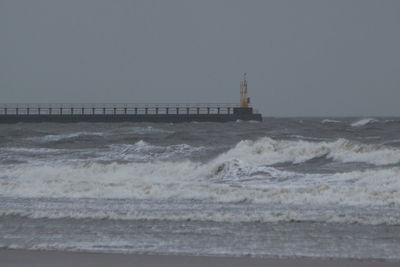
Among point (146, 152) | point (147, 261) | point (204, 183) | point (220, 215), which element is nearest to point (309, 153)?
point (204, 183)

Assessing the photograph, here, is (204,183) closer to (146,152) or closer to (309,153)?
(309,153)

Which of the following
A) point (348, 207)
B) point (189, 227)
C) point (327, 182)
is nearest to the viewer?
point (189, 227)

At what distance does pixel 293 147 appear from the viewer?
19406mm

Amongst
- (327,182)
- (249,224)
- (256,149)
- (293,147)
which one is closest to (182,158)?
(256,149)

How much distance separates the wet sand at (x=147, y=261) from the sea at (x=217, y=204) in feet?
0.78

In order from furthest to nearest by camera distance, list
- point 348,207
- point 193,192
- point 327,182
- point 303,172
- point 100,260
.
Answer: point 303,172
point 327,182
point 193,192
point 348,207
point 100,260

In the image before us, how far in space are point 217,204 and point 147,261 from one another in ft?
13.8

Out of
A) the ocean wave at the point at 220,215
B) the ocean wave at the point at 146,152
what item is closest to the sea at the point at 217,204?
the ocean wave at the point at 220,215

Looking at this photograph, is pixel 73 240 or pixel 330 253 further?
pixel 73 240

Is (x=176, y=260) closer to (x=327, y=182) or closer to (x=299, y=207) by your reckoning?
(x=299, y=207)

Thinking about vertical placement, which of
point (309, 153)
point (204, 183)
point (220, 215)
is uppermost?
point (309, 153)

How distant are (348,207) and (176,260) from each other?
4.52 metres

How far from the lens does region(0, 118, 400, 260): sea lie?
7.07 m

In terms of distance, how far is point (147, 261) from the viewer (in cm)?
621
